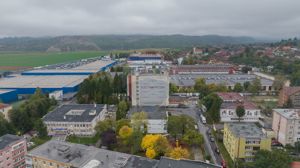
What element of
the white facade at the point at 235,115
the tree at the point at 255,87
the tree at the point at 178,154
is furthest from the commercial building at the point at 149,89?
the tree at the point at 255,87

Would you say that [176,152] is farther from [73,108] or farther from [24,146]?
[73,108]

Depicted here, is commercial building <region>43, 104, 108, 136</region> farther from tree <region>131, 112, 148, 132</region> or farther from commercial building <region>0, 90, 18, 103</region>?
commercial building <region>0, 90, 18, 103</region>

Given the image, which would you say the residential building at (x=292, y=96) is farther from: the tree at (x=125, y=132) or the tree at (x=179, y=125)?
the tree at (x=125, y=132)

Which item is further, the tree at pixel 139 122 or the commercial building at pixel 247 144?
the tree at pixel 139 122

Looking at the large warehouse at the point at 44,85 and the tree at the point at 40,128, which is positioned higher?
the large warehouse at the point at 44,85

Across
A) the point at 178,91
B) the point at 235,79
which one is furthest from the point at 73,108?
the point at 235,79

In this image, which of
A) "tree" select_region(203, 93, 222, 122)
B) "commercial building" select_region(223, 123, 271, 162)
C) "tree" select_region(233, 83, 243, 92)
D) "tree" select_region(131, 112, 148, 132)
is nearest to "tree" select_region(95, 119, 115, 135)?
"tree" select_region(131, 112, 148, 132)
